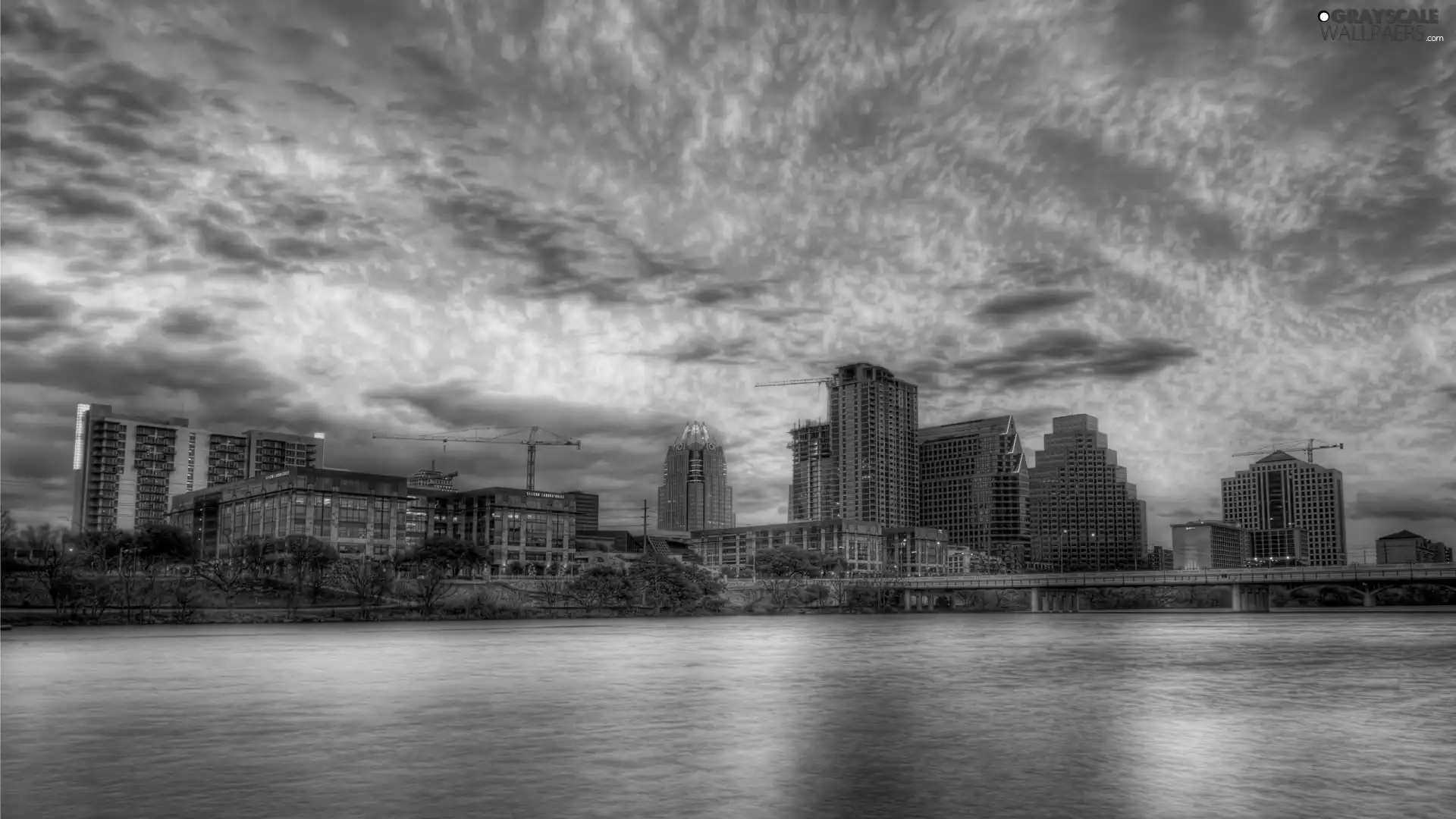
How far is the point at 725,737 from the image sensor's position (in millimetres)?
42406

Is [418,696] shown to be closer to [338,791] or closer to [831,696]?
[831,696]

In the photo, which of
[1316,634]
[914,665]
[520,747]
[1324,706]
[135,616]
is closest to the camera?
[520,747]

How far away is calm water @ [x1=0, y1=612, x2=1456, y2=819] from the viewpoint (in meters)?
29.4

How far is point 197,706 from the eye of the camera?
175 feet

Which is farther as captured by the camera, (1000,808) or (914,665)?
(914,665)

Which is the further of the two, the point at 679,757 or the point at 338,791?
the point at 679,757

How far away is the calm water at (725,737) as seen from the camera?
29359mm

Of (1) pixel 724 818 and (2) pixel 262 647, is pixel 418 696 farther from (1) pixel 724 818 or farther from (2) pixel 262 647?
(2) pixel 262 647

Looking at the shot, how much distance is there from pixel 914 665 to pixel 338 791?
204 feet

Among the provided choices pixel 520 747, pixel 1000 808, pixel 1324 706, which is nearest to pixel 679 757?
pixel 520 747

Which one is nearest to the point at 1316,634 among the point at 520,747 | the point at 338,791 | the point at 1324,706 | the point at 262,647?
the point at 1324,706

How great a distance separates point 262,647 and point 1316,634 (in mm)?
125459

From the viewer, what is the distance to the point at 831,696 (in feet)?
195

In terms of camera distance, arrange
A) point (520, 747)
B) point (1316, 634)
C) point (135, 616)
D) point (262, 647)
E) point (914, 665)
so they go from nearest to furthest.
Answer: point (520, 747), point (914, 665), point (262, 647), point (1316, 634), point (135, 616)
